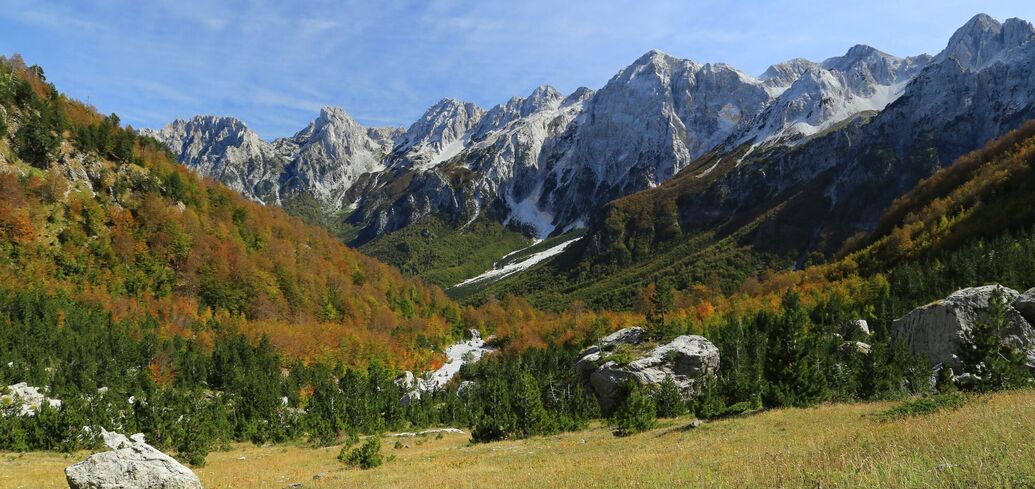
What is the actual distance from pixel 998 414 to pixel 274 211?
185845 mm

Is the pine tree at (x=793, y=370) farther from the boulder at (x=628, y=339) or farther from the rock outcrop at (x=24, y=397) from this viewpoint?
the rock outcrop at (x=24, y=397)

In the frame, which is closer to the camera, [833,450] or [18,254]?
[833,450]

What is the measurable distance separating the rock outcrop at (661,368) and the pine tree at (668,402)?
5.11m

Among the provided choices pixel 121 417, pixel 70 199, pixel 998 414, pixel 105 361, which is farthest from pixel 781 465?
pixel 70 199

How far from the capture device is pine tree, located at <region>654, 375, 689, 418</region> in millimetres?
57562

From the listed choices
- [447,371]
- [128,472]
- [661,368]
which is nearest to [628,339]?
[661,368]

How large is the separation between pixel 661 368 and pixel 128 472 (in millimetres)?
60522

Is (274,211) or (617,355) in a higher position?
(274,211)

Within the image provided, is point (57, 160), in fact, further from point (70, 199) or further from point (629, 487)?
point (629, 487)

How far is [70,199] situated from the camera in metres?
104

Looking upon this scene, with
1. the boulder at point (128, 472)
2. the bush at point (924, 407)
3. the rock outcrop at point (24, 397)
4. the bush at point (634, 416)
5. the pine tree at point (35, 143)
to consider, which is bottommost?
the bush at point (634, 416)

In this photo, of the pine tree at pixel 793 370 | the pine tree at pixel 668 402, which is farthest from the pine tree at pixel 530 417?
the pine tree at pixel 793 370

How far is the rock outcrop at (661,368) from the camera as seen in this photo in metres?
68.9

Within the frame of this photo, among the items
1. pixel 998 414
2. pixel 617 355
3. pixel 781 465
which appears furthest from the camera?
pixel 617 355
